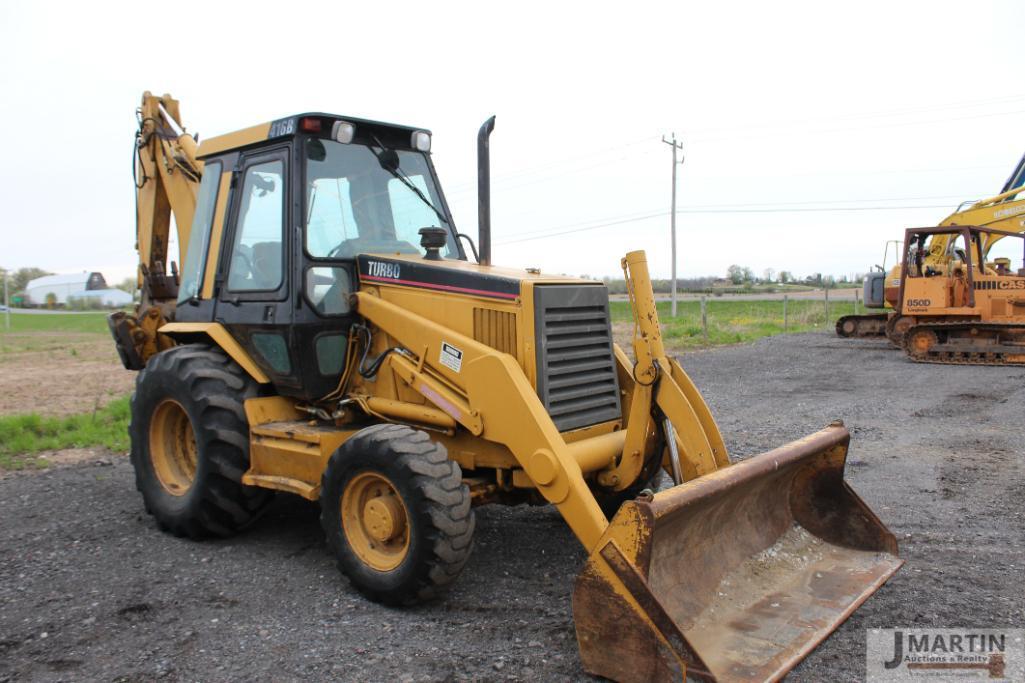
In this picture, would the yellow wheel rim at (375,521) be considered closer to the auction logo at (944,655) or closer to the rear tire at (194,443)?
the rear tire at (194,443)

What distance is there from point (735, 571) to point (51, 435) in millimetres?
7751

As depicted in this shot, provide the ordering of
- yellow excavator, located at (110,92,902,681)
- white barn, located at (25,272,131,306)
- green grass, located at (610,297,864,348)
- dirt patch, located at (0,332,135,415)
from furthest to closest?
1. white barn, located at (25,272,131,306)
2. green grass, located at (610,297,864,348)
3. dirt patch, located at (0,332,135,415)
4. yellow excavator, located at (110,92,902,681)

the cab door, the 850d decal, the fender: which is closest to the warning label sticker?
the 850d decal

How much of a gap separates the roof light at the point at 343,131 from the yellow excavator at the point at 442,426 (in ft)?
0.04

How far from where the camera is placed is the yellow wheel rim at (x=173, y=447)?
5.79 m

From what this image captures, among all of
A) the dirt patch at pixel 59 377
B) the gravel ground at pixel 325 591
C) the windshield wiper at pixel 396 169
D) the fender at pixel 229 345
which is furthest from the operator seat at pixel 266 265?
the dirt patch at pixel 59 377

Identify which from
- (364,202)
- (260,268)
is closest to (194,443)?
(260,268)

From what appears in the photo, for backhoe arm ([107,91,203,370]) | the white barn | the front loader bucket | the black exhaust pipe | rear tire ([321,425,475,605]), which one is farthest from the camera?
the white barn

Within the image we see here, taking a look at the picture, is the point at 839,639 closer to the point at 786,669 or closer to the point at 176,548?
the point at 786,669

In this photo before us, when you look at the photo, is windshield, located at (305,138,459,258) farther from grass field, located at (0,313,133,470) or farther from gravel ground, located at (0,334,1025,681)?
grass field, located at (0,313,133,470)

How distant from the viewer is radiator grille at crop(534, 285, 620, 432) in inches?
181

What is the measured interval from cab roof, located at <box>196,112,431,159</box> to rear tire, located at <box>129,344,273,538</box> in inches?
57.4

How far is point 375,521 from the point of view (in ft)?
14.5

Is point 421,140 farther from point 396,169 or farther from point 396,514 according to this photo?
point 396,514
